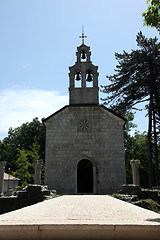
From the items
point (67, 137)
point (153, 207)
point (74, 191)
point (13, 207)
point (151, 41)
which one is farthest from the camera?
point (151, 41)

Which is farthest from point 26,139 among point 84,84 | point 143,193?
point 143,193

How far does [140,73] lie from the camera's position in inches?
811

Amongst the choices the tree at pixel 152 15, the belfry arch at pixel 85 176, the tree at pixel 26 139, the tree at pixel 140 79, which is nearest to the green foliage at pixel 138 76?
the tree at pixel 140 79

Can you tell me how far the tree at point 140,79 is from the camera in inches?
788

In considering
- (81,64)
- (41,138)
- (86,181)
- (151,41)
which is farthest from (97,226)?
(41,138)

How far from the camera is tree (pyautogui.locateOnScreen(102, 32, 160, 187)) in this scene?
2002 cm

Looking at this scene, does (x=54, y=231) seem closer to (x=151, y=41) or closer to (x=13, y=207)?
(x=13, y=207)

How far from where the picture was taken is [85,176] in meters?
17.8

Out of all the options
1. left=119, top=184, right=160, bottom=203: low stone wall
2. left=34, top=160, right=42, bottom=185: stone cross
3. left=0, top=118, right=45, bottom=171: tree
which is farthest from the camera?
left=0, top=118, right=45, bottom=171: tree

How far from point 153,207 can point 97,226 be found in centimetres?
910

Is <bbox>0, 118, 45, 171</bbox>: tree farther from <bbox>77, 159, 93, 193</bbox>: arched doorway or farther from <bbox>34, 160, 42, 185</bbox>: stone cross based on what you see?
<bbox>34, 160, 42, 185</bbox>: stone cross

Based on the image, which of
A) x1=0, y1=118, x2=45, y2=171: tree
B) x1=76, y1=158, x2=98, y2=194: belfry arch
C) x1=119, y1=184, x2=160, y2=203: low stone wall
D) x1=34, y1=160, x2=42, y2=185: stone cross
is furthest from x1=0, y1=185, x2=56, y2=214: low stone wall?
x1=0, y1=118, x2=45, y2=171: tree

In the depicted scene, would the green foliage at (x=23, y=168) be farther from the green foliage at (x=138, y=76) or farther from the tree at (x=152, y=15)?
the tree at (x=152, y=15)

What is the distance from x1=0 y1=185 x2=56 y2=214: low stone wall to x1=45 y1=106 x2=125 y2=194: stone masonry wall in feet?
12.6
